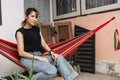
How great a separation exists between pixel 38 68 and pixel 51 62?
22 centimetres

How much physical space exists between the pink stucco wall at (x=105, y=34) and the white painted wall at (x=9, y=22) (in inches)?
45.5

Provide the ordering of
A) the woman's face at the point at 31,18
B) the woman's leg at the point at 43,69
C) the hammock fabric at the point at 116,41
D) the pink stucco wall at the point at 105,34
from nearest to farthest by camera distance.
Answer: the woman's leg at the point at 43,69
the woman's face at the point at 31,18
the hammock fabric at the point at 116,41
the pink stucco wall at the point at 105,34

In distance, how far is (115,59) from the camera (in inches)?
125

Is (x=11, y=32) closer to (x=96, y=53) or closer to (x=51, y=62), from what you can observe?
(x=51, y=62)

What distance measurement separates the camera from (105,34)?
130 inches

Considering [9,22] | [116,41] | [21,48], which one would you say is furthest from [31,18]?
[116,41]

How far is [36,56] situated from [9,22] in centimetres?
110

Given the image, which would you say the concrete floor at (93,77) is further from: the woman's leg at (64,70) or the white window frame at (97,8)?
the white window frame at (97,8)

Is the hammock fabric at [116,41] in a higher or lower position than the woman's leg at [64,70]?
higher

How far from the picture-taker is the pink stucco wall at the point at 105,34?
3152mm

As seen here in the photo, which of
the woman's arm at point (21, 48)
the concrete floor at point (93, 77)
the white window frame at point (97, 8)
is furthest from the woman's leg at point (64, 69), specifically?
the white window frame at point (97, 8)

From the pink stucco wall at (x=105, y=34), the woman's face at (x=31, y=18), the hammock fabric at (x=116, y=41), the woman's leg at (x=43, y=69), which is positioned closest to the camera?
the woman's leg at (x=43, y=69)

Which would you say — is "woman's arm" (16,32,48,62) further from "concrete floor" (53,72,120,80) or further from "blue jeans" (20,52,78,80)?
"concrete floor" (53,72,120,80)

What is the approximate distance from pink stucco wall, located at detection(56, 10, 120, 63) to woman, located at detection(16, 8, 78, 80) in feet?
3.53
